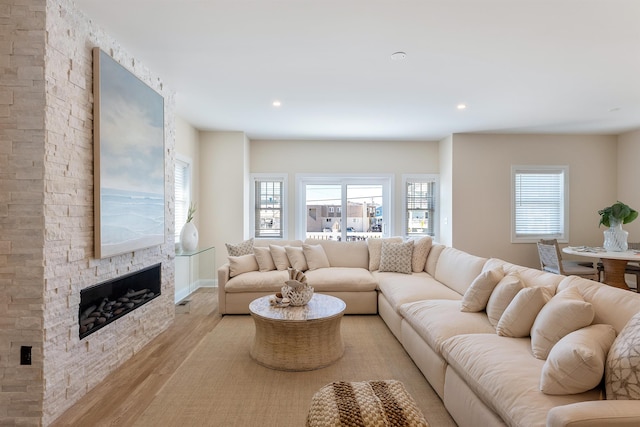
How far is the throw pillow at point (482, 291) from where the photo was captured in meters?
2.81

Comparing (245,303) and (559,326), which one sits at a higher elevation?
(559,326)

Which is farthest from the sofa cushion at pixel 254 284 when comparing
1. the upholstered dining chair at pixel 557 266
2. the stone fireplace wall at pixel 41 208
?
the upholstered dining chair at pixel 557 266

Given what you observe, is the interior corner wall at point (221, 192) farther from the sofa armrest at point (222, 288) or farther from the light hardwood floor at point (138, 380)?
the light hardwood floor at point (138, 380)

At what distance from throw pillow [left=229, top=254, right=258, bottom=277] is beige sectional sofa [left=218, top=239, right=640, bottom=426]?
199 centimetres

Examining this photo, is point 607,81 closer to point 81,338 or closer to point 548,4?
point 548,4

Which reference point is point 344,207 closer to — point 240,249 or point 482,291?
point 240,249

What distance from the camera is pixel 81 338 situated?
250cm

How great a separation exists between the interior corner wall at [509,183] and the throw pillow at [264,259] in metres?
3.37

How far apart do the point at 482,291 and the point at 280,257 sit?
2806 mm

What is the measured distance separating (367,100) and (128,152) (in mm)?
2777

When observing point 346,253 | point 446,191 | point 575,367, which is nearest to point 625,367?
point 575,367

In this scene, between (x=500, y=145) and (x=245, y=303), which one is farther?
(x=500, y=145)

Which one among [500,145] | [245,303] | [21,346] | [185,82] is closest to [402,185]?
[500,145]

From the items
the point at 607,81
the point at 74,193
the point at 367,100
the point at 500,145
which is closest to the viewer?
the point at 74,193
